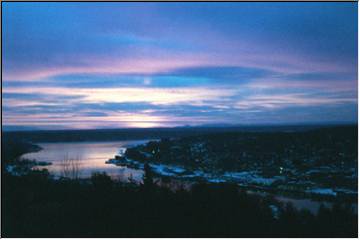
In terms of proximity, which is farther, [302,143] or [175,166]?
[302,143]

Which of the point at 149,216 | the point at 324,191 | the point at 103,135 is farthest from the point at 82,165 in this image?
the point at 103,135

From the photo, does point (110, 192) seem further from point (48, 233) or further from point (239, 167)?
point (239, 167)

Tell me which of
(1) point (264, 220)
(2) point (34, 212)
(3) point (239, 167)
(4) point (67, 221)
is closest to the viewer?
(4) point (67, 221)

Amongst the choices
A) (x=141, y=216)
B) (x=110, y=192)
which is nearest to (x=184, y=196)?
(x=110, y=192)

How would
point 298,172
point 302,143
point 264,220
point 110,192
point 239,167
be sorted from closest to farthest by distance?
point 264,220
point 110,192
point 298,172
point 239,167
point 302,143

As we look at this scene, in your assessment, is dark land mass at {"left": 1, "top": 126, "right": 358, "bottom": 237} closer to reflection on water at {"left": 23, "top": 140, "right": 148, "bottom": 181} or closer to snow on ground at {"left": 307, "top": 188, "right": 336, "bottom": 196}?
reflection on water at {"left": 23, "top": 140, "right": 148, "bottom": 181}

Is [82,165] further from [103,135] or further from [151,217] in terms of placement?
[103,135]

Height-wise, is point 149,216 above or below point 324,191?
above

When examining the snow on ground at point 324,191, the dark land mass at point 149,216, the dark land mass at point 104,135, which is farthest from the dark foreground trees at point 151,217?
the dark land mass at point 104,135
